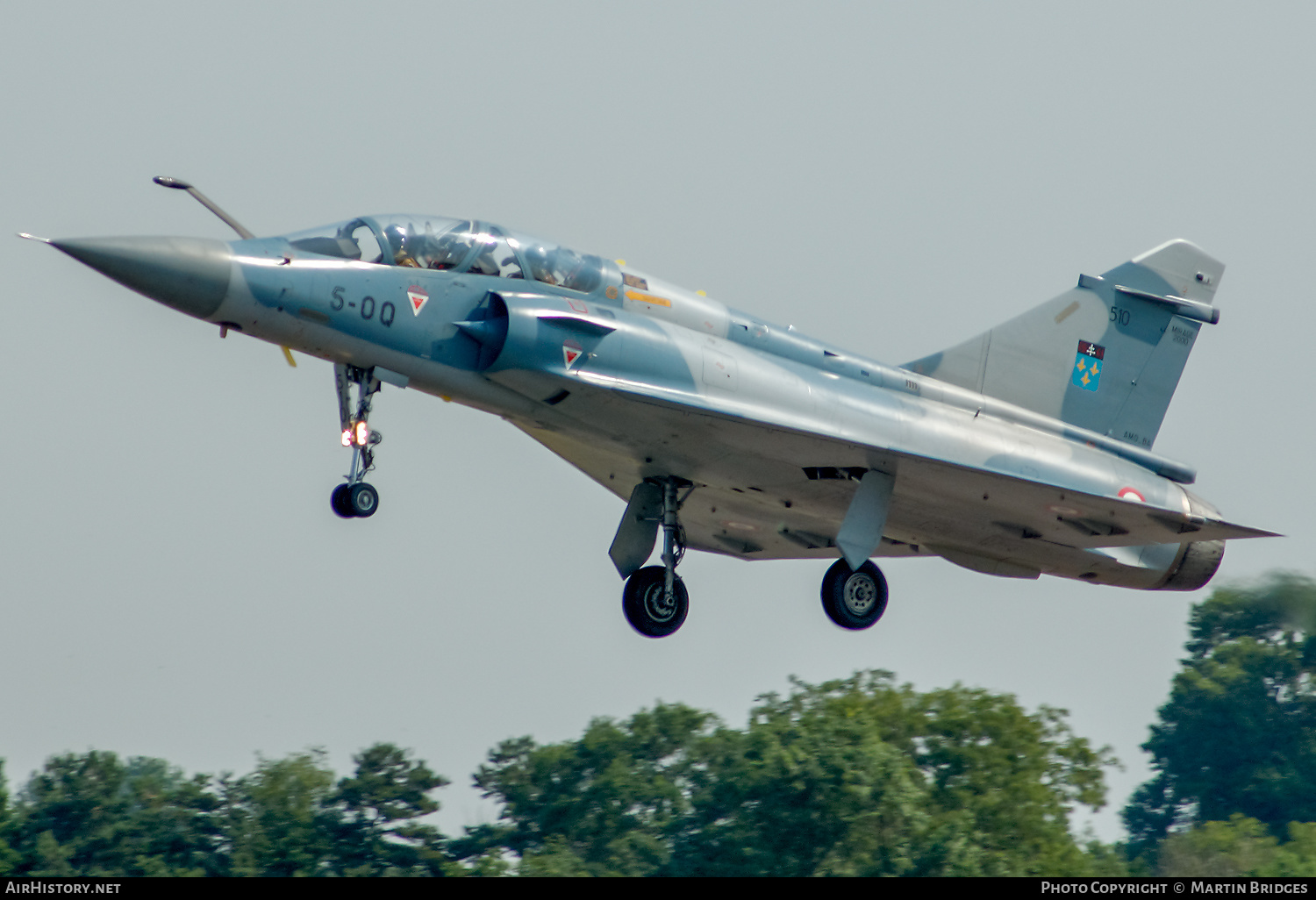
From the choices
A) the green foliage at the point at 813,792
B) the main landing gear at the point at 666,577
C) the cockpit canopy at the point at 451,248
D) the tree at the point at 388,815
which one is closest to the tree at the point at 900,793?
the green foliage at the point at 813,792

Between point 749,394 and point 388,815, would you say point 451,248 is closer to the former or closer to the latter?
point 749,394

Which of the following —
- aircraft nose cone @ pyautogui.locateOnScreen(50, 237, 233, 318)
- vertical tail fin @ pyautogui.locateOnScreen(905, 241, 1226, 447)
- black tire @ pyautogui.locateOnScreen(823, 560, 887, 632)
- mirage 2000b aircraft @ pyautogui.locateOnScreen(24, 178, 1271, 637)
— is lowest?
black tire @ pyautogui.locateOnScreen(823, 560, 887, 632)

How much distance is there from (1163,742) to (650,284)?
33848mm

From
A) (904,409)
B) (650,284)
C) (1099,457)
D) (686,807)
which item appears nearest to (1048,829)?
(686,807)

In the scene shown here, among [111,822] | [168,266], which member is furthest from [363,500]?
[111,822]

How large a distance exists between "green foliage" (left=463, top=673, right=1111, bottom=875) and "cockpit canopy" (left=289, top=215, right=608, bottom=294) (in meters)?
15.6

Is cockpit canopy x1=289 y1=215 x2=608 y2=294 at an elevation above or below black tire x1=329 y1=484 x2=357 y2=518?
above

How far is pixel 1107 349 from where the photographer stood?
19141 millimetres

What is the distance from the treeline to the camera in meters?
28.0

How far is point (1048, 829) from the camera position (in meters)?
29.2

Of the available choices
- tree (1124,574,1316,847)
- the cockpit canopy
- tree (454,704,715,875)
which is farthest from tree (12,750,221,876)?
tree (1124,574,1316,847)

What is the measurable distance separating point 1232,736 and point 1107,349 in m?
27.7

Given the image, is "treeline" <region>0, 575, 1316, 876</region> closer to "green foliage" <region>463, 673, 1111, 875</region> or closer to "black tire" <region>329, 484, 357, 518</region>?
"green foliage" <region>463, 673, 1111, 875</region>
